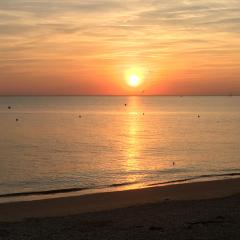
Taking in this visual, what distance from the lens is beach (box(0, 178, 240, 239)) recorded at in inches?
498

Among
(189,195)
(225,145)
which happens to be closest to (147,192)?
(189,195)

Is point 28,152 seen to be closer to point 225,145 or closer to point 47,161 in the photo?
point 47,161

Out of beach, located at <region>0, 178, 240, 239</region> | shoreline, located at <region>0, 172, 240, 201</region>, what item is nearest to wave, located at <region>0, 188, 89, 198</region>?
shoreline, located at <region>0, 172, 240, 201</region>

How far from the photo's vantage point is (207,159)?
42.6 metres

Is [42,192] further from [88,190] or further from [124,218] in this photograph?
[124,218]

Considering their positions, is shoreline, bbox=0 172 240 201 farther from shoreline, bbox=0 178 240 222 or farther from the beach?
the beach

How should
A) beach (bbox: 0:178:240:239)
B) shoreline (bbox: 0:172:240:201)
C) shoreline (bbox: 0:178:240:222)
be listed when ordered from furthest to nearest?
shoreline (bbox: 0:172:240:201), shoreline (bbox: 0:178:240:222), beach (bbox: 0:178:240:239)

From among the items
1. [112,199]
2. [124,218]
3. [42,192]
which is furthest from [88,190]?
[124,218]

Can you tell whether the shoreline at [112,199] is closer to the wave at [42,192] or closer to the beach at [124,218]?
the beach at [124,218]

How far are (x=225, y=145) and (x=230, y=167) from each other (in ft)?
59.2

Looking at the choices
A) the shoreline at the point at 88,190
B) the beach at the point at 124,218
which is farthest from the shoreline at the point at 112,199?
the shoreline at the point at 88,190

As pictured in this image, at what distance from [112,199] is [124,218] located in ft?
24.4

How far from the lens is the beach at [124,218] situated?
12.6 m

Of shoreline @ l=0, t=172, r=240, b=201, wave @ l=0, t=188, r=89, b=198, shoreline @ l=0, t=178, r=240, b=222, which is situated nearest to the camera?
shoreline @ l=0, t=178, r=240, b=222
